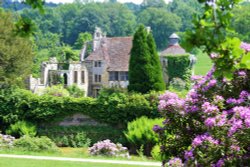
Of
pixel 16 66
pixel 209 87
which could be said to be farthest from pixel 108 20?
pixel 209 87

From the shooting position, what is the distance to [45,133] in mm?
26297

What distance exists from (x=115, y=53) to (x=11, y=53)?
519 inches

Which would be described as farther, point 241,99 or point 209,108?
point 241,99

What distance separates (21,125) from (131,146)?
17.5ft

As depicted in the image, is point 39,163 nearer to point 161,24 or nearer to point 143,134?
→ point 143,134

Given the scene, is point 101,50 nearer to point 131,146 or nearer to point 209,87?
point 131,146

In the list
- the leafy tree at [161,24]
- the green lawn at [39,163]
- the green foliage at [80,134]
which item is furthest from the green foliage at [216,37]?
the leafy tree at [161,24]

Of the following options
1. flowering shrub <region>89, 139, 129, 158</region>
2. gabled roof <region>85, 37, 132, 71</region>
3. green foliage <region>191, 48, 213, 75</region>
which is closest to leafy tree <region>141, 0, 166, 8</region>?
green foliage <region>191, 48, 213, 75</region>

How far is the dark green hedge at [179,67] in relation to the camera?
4312cm

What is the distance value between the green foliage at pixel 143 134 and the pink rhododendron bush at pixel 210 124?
11.5 metres

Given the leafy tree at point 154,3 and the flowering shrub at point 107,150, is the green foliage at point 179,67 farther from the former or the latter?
the leafy tree at point 154,3

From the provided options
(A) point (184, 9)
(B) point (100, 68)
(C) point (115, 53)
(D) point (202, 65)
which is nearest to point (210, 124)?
(C) point (115, 53)

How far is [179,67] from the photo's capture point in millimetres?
43688

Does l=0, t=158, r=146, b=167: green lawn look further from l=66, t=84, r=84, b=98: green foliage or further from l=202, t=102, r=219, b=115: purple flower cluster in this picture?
l=66, t=84, r=84, b=98: green foliage
